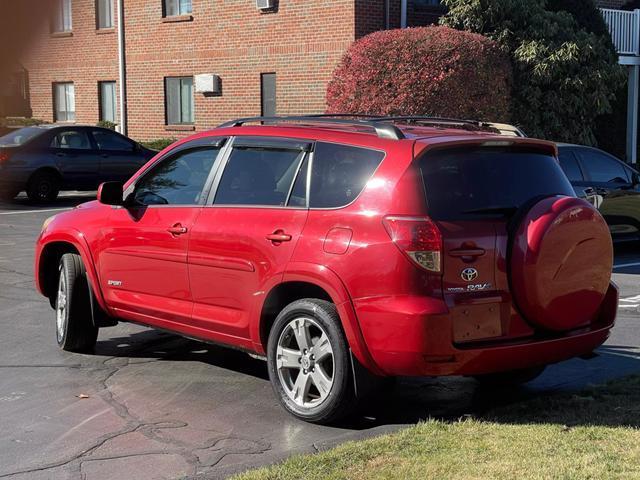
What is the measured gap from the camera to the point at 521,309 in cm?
511

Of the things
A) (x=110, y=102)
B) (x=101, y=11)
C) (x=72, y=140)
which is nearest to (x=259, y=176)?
(x=101, y=11)

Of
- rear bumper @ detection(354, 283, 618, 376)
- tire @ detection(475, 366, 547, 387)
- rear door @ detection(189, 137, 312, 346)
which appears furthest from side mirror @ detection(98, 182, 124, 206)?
tire @ detection(475, 366, 547, 387)

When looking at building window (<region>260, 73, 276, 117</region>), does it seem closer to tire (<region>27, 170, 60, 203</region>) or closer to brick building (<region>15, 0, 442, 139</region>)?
brick building (<region>15, 0, 442, 139</region>)

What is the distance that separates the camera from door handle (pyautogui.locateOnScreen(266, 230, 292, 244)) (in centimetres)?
551

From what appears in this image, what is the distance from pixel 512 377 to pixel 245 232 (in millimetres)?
2096

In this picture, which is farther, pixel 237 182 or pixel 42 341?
pixel 42 341

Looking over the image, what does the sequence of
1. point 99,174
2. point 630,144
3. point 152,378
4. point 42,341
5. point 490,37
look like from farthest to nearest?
point 630,144 < point 99,174 < point 490,37 < point 42,341 < point 152,378

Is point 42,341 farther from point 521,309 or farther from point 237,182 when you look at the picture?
point 521,309

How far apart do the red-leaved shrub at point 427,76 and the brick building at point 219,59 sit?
8.22 ft

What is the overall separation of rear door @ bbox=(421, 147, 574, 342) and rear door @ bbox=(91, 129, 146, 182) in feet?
49.0

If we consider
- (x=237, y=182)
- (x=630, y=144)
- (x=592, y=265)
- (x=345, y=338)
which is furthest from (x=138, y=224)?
(x=630, y=144)

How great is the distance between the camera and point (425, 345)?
482 cm

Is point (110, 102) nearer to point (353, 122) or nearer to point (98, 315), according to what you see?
point (98, 315)

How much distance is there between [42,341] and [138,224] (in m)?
1.63
